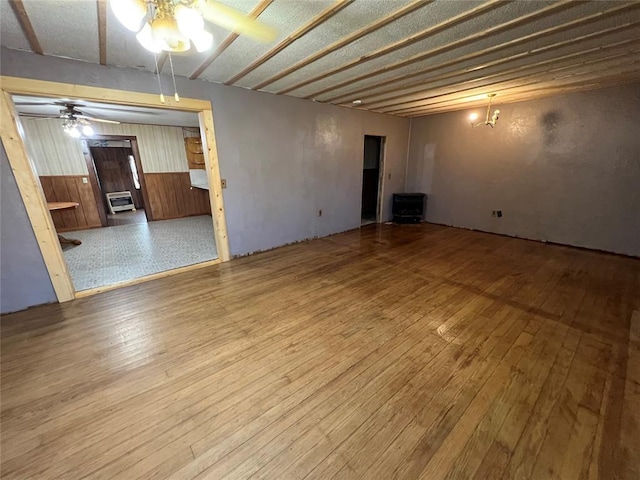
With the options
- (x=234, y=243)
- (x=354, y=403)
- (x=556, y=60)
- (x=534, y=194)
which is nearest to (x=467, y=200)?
(x=534, y=194)

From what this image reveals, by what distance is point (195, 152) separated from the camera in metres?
6.82

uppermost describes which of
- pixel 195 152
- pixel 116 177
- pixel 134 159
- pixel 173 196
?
pixel 195 152

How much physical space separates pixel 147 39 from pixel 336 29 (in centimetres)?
138

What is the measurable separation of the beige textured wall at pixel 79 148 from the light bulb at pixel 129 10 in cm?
552

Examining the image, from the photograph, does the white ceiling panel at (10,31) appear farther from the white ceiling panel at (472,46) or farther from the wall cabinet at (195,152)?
the wall cabinet at (195,152)

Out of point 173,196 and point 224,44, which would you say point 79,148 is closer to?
point 173,196

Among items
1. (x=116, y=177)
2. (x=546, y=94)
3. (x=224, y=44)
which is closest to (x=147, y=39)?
(x=224, y=44)

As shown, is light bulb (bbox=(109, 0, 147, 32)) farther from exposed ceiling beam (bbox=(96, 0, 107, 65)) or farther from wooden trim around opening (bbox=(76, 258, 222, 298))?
wooden trim around opening (bbox=(76, 258, 222, 298))

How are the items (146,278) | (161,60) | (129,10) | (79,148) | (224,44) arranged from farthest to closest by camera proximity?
1. (79,148)
2. (146,278)
3. (161,60)
4. (224,44)
5. (129,10)

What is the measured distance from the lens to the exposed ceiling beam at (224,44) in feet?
5.56

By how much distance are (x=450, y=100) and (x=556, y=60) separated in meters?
1.81

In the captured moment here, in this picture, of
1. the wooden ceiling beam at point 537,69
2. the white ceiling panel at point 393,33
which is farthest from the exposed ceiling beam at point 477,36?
the wooden ceiling beam at point 537,69

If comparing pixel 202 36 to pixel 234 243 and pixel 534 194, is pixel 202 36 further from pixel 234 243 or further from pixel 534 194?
pixel 534 194

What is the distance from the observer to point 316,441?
1380 millimetres
